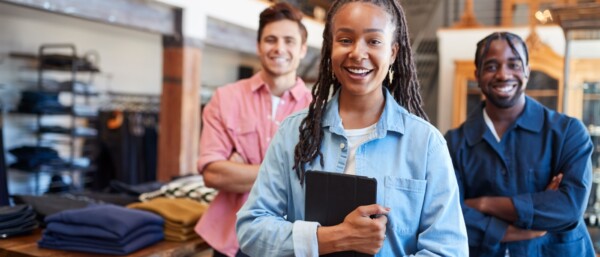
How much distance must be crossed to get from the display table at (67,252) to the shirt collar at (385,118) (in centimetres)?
122

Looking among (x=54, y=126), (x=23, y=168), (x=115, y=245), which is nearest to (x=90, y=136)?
(x=54, y=126)

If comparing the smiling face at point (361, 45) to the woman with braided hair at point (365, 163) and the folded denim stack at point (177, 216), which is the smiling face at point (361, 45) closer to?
the woman with braided hair at point (365, 163)

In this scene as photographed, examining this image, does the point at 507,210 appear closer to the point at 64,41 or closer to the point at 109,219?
the point at 109,219

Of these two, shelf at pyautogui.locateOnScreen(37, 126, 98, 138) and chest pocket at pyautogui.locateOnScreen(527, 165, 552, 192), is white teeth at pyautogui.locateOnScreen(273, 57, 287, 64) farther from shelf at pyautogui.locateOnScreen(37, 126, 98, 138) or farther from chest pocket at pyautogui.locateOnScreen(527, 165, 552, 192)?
shelf at pyautogui.locateOnScreen(37, 126, 98, 138)

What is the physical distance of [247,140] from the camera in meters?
1.99

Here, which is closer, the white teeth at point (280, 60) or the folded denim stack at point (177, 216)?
the white teeth at point (280, 60)

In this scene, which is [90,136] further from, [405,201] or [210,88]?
[405,201]

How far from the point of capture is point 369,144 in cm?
118

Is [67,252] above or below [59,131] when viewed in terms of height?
below

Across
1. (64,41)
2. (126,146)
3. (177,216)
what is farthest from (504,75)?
(64,41)

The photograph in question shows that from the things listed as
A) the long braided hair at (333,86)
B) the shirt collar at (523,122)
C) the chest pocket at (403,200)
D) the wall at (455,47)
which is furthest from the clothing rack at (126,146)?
the chest pocket at (403,200)

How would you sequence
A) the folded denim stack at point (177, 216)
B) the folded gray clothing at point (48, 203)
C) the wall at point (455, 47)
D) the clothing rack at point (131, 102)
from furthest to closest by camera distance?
the wall at point (455, 47) < the clothing rack at point (131, 102) < the folded gray clothing at point (48, 203) < the folded denim stack at point (177, 216)

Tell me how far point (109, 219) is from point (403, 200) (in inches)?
55.4

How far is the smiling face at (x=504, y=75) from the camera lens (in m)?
1.77
